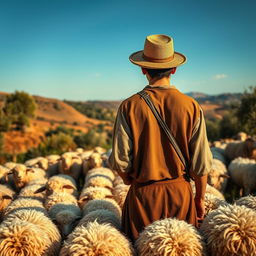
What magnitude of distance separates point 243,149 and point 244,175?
9.76 feet

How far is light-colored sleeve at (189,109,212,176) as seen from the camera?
8.64ft

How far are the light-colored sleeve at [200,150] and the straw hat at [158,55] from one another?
58 centimetres

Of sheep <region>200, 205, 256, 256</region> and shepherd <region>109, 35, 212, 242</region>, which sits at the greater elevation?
shepherd <region>109, 35, 212, 242</region>

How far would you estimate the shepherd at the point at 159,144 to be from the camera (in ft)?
8.50

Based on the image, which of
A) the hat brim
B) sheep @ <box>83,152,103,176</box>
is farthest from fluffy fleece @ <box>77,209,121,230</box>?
sheep @ <box>83,152,103,176</box>

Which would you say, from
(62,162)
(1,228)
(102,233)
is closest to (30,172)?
(62,162)

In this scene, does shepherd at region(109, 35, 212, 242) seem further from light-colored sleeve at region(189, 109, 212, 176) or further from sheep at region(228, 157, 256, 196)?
sheep at region(228, 157, 256, 196)

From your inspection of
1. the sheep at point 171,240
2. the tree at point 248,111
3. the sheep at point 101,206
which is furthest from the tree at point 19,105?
the sheep at point 171,240

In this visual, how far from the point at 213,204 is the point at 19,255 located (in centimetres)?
257

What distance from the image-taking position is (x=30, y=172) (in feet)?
26.5

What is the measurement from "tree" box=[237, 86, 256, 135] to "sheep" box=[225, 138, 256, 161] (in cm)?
574

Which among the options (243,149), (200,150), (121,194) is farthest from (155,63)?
(243,149)

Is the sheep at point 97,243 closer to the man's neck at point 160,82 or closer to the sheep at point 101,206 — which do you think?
the man's neck at point 160,82

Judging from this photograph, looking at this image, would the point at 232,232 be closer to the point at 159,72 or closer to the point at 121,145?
the point at 121,145
